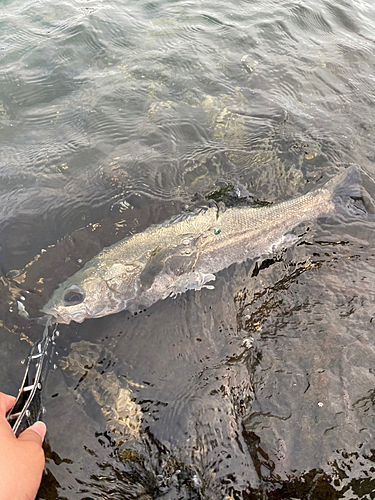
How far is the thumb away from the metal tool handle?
7 centimetres

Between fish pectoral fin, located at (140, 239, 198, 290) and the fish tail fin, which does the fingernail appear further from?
the fish tail fin

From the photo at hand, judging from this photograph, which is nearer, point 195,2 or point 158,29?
point 158,29

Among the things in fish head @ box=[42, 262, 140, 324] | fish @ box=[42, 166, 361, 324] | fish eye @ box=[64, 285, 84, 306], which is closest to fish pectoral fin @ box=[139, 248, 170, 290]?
fish @ box=[42, 166, 361, 324]

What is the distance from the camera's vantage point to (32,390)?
3.63 metres

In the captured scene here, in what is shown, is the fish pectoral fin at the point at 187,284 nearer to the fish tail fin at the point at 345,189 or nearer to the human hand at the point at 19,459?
the human hand at the point at 19,459

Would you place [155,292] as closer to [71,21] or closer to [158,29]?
[158,29]

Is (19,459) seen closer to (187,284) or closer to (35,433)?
(35,433)

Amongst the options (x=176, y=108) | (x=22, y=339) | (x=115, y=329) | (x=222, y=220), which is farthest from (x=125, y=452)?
(x=176, y=108)

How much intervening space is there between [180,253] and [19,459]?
301 cm

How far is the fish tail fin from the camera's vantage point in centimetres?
525

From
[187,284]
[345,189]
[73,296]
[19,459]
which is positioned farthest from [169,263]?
[345,189]

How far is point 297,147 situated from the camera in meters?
6.09

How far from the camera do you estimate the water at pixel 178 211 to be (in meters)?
3.30

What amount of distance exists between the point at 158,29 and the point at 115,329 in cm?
848
